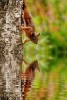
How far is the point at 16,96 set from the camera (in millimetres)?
4211

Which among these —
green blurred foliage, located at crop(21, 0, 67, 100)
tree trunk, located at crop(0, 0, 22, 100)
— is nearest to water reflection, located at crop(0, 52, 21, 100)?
tree trunk, located at crop(0, 0, 22, 100)

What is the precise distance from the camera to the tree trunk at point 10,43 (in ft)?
14.5

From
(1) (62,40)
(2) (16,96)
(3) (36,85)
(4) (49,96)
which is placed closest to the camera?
(2) (16,96)

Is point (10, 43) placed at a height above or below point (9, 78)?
above

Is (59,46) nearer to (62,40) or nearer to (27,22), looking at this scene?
(62,40)

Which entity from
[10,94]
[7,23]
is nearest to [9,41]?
[7,23]

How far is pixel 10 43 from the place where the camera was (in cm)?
448

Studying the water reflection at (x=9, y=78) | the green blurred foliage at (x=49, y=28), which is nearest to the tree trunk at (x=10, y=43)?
the water reflection at (x=9, y=78)

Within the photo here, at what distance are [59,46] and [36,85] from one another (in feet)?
31.0

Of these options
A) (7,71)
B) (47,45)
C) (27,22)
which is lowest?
(47,45)

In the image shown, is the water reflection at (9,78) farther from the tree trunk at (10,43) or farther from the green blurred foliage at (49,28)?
the green blurred foliage at (49,28)

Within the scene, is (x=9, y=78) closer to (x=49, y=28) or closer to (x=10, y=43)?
(x=10, y=43)

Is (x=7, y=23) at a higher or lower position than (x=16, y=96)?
higher

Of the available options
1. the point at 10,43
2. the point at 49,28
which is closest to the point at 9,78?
the point at 10,43
